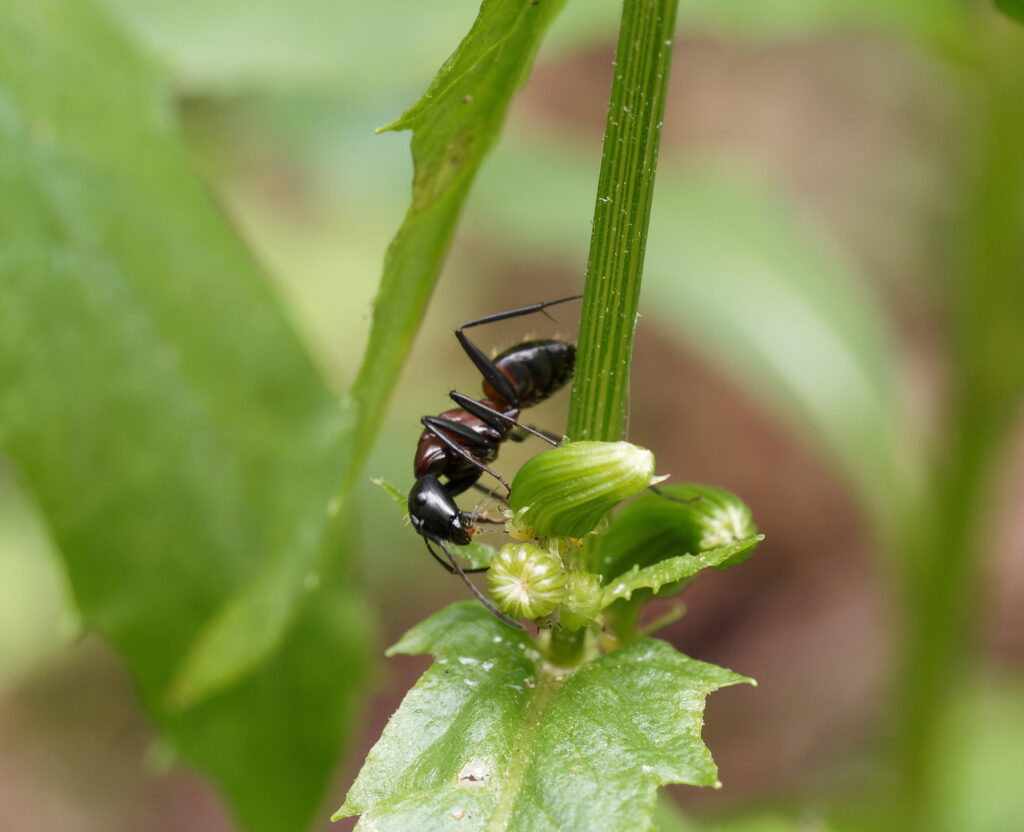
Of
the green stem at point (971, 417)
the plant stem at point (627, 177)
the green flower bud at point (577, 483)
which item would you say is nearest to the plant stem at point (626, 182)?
the plant stem at point (627, 177)

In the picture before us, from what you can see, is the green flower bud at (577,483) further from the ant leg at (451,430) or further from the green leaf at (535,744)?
the ant leg at (451,430)

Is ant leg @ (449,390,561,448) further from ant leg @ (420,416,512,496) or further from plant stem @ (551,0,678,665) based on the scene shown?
plant stem @ (551,0,678,665)

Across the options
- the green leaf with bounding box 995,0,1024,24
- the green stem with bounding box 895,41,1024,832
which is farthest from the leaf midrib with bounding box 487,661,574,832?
the green stem with bounding box 895,41,1024,832

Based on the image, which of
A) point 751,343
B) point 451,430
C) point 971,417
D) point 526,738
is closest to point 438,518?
point 451,430

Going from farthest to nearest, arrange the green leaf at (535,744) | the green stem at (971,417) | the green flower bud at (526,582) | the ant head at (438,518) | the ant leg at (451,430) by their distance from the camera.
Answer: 1. the green stem at (971,417)
2. the ant leg at (451,430)
3. the ant head at (438,518)
4. the green flower bud at (526,582)
5. the green leaf at (535,744)

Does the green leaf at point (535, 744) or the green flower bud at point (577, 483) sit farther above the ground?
the green flower bud at point (577, 483)

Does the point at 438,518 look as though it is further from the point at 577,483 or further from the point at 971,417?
the point at 971,417
